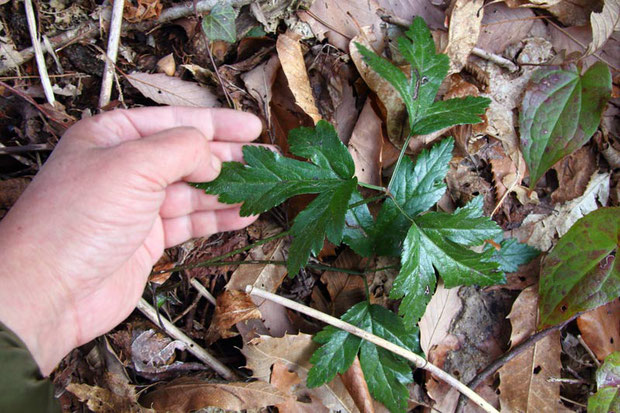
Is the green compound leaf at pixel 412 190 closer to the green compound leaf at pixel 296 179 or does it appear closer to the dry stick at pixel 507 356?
the green compound leaf at pixel 296 179

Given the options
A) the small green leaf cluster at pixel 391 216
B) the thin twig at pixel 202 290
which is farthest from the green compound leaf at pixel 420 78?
the thin twig at pixel 202 290

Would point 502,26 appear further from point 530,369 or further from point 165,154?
point 165,154

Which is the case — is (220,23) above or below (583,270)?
above

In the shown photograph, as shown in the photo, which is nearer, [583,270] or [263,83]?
[583,270]

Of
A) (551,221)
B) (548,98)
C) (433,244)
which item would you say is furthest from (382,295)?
(548,98)

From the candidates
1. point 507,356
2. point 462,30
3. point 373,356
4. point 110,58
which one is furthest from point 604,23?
point 110,58

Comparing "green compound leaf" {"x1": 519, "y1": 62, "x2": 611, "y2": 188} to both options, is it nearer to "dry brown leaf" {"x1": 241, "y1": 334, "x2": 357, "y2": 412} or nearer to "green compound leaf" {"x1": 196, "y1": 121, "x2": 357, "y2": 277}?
"green compound leaf" {"x1": 196, "y1": 121, "x2": 357, "y2": 277}

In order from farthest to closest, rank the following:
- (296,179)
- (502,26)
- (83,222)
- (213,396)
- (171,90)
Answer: (502,26), (171,90), (213,396), (296,179), (83,222)
